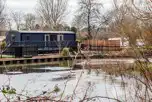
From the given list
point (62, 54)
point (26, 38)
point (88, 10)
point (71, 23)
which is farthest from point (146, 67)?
point (71, 23)

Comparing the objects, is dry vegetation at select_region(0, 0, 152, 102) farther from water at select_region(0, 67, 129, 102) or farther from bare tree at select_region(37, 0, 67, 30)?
bare tree at select_region(37, 0, 67, 30)

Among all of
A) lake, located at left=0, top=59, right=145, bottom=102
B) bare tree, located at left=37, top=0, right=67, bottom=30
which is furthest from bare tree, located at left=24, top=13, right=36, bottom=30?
lake, located at left=0, top=59, right=145, bottom=102

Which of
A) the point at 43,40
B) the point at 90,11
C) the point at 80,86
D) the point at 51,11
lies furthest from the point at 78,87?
the point at 51,11

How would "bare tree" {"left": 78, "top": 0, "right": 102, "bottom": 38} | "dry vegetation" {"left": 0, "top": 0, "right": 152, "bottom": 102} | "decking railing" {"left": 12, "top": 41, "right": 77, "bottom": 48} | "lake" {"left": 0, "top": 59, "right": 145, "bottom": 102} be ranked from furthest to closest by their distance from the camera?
"bare tree" {"left": 78, "top": 0, "right": 102, "bottom": 38} → "decking railing" {"left": 12, "top": 41, "right": 77, "bottom": 48} → "lake" {"left": 0, "top": 59, "right": 145, "bottom": 102} → "dry vegetation" {"left": 0, "top": 0, "right": 152, "bottom": 102}

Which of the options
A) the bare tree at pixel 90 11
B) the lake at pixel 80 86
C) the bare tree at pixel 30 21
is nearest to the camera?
the lake at pixel 80 86

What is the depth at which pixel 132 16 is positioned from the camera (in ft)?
11.6

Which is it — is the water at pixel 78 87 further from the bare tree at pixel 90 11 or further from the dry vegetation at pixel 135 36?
the bare tree at pixel 90 11

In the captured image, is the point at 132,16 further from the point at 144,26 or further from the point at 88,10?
the point at 88,10

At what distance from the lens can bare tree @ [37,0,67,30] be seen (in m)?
55.3

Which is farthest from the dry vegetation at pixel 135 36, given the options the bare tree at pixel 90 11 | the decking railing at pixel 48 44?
the bare tree at pixel 90 11

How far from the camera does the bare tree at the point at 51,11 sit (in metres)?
55.3

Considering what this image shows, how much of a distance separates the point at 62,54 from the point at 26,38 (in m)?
6.34

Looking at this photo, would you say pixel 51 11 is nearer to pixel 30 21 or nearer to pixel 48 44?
pixel 30 21

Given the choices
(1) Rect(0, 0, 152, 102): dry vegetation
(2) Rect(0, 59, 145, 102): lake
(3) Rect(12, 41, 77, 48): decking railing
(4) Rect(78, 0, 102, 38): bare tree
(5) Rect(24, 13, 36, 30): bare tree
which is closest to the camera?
(1) Rect(0, 0, 152, 102): dry vegetation
